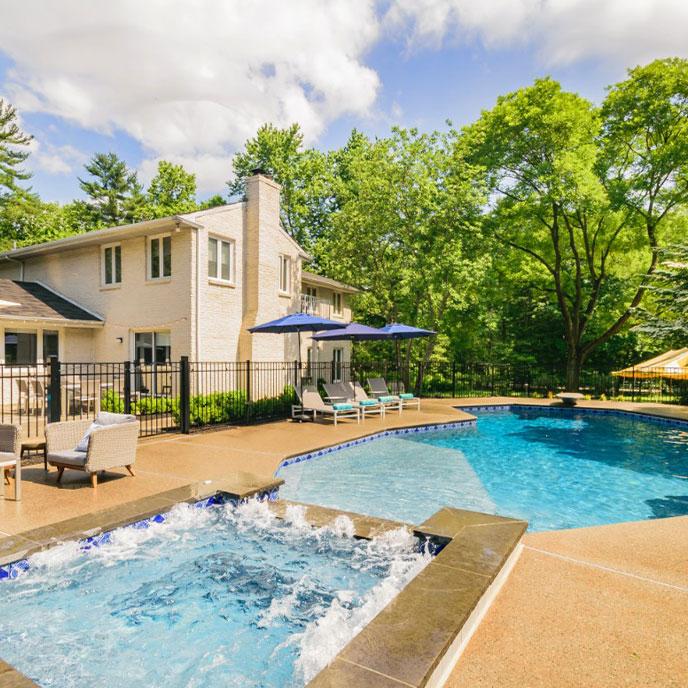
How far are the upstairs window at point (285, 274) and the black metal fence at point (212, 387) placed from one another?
3.10 metres

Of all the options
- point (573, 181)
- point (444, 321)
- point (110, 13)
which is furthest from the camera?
point (444, 321)

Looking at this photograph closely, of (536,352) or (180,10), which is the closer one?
(180,10)

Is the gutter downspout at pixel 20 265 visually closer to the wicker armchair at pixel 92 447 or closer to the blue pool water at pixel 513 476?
the wicker armchair at pixel 92 447

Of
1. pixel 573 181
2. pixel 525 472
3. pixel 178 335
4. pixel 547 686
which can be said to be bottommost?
pixel 525 472

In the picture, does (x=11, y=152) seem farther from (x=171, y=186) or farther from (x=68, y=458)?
(x=68, y=458)

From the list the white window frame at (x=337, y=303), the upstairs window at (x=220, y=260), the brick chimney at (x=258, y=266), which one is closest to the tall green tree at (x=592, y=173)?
the white window frame at (x=337, y=303)

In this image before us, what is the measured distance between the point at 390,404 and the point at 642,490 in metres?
8.81

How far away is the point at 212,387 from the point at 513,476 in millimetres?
9589

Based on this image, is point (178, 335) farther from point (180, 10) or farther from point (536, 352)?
point (536, 352)

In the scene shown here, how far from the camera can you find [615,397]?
23859 millimetres

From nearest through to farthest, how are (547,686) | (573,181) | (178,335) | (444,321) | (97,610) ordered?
(547,686) → (97,610) → (178,335) → (573,181) → (444,321)

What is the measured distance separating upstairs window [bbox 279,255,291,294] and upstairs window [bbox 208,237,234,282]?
281 centimetres

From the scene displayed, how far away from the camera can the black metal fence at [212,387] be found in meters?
10.9

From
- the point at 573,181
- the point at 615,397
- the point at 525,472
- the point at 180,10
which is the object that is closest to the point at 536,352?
the point at 615,397
